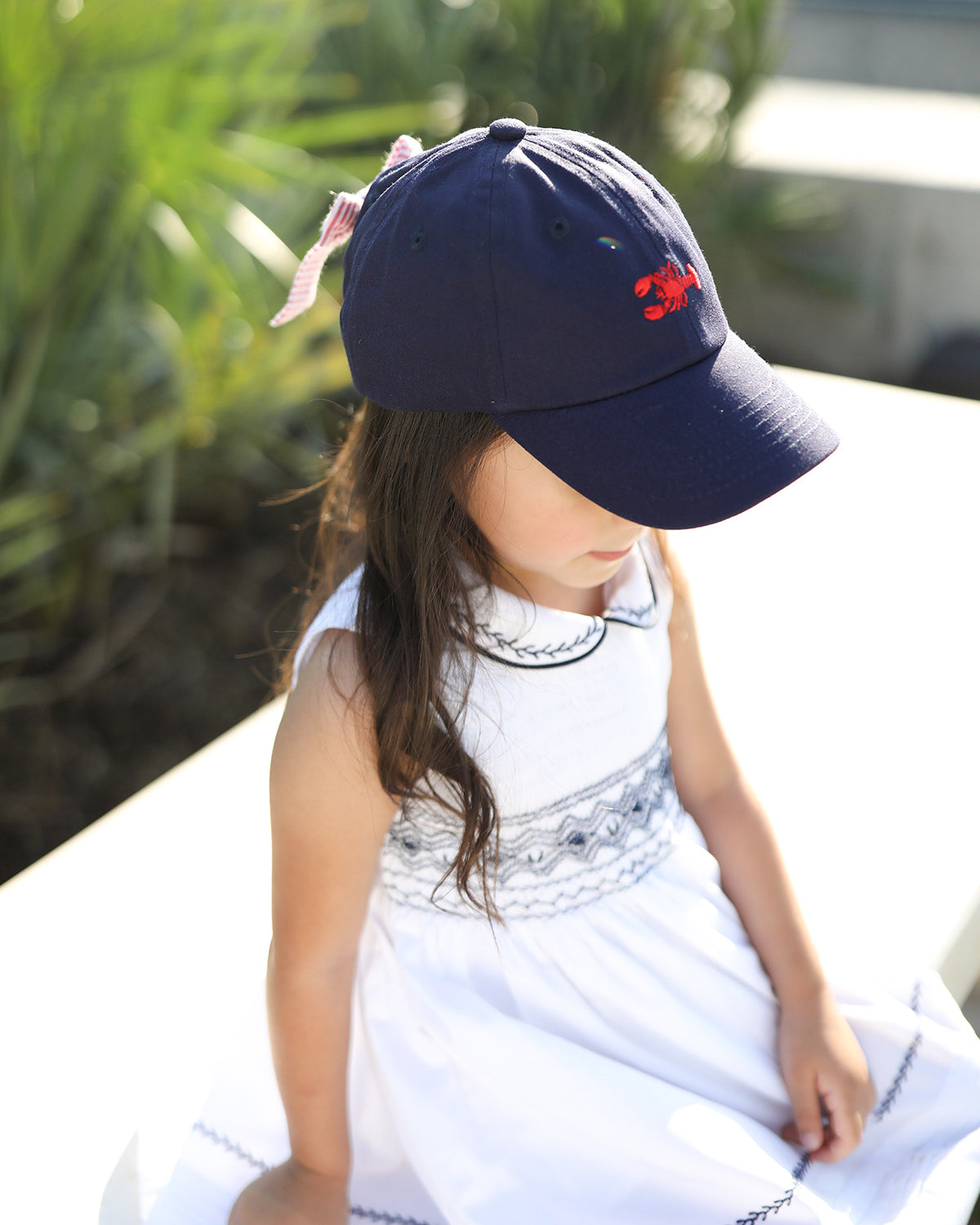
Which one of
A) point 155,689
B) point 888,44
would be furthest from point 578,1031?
point 888,44

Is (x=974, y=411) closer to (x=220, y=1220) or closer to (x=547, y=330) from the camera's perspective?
(x=547, y=330)

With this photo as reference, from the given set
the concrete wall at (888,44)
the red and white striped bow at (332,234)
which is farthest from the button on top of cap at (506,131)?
the concrete wall at (888,44)

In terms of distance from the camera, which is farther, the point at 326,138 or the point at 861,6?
the point at 861,6

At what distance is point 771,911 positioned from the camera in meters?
1.08

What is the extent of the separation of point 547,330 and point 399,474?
18 cm

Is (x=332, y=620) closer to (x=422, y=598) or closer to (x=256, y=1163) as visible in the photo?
(x=422, y=598)

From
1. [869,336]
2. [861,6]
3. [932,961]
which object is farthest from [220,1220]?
[861,6]

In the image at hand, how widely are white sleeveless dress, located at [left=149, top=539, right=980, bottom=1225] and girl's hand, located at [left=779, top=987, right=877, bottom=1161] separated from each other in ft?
0.06

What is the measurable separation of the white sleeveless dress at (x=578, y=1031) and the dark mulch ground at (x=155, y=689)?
977 millimetres

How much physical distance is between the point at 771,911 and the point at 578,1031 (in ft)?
0.74

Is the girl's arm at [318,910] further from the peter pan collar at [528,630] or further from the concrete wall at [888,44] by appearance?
the concrete wall at [888,44]

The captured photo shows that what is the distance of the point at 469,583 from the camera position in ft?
3.04

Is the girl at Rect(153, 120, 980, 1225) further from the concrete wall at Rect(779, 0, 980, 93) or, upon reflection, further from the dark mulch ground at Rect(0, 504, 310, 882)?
the concrete wall at Rect(779, 0, 980, 93)

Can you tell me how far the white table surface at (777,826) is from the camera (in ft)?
3.63
